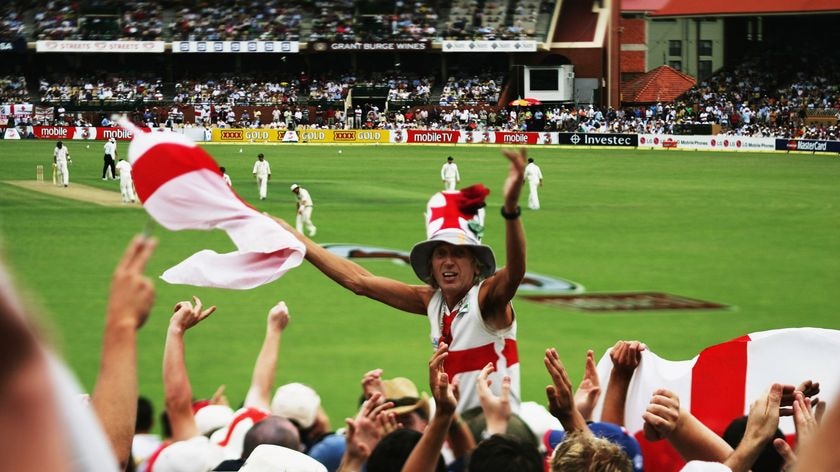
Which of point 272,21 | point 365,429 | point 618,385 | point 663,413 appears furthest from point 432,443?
point 272,21

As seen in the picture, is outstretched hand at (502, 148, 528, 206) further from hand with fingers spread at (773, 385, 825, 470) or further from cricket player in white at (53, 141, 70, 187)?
cricket player in white at (53, 141, 70, 187)

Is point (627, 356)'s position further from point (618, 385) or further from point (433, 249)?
point (433, 249)

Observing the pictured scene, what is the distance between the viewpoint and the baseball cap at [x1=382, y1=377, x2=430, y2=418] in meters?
5.52

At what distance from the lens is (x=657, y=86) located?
270ft

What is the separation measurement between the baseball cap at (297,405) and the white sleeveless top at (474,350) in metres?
0.75

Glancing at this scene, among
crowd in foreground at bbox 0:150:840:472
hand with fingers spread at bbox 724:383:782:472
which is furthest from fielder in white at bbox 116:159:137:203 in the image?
hand with fingers spread at bbox 724:383:782:472

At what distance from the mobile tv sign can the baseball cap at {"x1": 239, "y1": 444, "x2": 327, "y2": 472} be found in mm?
53109

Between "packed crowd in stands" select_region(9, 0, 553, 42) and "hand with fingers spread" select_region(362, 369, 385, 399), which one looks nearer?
"hand with fingers spread" select_region(362, 369, 385, 399)

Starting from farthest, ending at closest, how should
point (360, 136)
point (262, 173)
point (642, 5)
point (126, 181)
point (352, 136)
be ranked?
1. point (642, 5)
2. point (352, 136)
3. point (360, 136)
4. point (262, 173)
5. point (126, 181)

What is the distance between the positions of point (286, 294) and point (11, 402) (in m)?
18.1

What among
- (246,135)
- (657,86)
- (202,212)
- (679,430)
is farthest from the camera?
(657,86)

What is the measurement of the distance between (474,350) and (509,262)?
0.64 metres

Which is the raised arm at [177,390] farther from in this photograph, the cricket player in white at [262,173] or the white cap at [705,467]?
the cricket player in white at [262,173]

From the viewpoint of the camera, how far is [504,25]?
3179 inches
